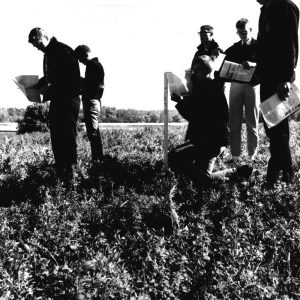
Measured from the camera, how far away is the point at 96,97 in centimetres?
626

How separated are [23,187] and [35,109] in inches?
569

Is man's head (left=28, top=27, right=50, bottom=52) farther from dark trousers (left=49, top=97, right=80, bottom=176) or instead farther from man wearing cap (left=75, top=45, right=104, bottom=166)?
man wearing cap (left=75, top=45, right=104, bottom=166)

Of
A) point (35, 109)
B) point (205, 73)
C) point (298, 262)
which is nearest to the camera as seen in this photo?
point (298, 262)

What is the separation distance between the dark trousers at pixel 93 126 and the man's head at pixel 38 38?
4.53ft

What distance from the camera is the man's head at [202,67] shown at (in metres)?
4.61

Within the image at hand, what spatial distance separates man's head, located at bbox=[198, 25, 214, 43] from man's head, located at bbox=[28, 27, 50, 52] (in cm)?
213

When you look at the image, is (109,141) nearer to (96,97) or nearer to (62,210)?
(96,97)

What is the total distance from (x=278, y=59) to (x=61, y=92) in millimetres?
2547

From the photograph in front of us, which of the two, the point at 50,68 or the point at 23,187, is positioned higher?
the point at 50,68

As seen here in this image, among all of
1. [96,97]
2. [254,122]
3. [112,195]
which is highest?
[96,97]

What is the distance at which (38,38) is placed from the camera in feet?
16.0

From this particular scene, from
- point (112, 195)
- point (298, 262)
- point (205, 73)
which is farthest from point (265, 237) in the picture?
point (205, 73)

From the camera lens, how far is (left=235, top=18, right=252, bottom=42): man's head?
543 centimetres

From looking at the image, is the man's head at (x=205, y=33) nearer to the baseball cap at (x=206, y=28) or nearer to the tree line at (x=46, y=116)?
the baseball cap at (x=206, y=28)
